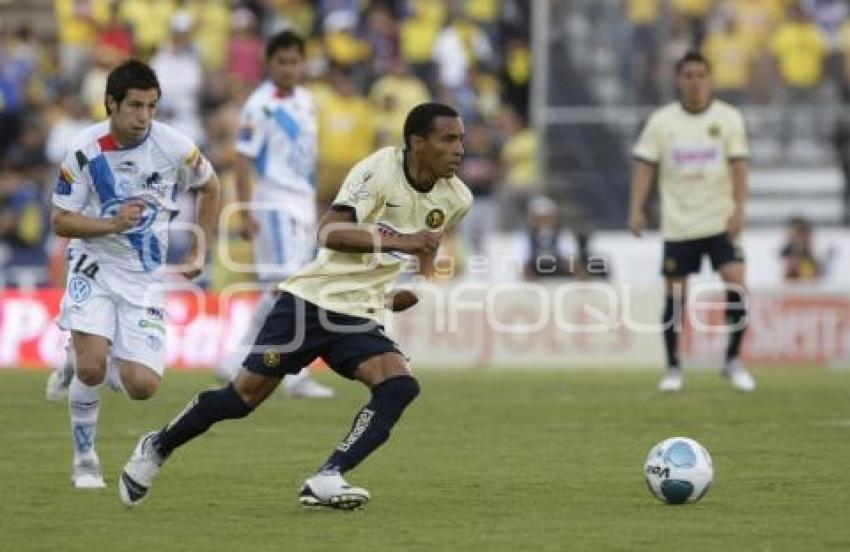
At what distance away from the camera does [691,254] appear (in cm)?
1759

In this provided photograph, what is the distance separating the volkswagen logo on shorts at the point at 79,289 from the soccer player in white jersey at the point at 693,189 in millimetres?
7122

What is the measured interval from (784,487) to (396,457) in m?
2.77

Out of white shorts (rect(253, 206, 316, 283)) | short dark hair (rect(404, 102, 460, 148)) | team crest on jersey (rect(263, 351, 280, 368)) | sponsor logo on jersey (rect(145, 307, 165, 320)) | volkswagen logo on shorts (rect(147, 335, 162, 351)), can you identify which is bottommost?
white shorts (rect(253, 206, 316, 283))

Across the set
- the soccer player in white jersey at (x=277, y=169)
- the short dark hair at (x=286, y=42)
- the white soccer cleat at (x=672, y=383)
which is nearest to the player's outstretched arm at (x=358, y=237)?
the short dark hair at (x=286, y=42)

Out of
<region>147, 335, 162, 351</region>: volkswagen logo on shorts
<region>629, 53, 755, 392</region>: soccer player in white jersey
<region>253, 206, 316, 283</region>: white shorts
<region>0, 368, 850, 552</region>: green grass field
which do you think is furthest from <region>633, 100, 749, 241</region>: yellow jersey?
<region>147, 335, 162, 351</region>: volkswagen logo on shorts

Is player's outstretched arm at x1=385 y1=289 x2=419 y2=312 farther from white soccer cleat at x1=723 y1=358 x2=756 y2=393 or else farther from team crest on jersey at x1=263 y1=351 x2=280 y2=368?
white soccer cleat at x1=723 y1=358 x2=756 y2=393

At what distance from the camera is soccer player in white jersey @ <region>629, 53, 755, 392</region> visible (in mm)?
17422

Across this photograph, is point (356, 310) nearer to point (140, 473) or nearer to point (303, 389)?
point (140, 473)

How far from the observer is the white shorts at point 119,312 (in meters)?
11.1

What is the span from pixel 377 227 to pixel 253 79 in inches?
725

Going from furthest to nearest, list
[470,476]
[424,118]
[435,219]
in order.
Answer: [470,476] → [435,219] → [424,118]

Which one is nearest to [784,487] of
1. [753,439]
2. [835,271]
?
[753,439]

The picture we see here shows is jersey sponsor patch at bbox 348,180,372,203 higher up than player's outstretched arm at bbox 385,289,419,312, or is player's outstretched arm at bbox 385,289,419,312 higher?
jersey sponsor patch at bbox 348,180,372,203

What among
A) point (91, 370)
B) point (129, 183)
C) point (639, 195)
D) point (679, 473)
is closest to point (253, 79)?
point (639, 195)
